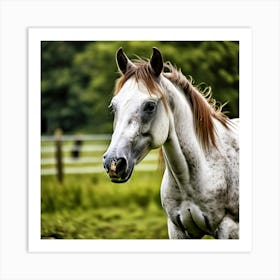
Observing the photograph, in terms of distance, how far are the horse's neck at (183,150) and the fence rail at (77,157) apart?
285 centimetres

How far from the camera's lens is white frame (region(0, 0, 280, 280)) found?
3230mm

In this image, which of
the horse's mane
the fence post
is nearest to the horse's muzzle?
the horse's mane

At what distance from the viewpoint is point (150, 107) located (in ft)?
8.72

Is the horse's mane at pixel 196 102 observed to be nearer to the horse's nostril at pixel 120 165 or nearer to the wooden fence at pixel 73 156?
the horse's nostril at pixel 120 165

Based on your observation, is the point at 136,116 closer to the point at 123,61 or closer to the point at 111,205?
the point at 123,61

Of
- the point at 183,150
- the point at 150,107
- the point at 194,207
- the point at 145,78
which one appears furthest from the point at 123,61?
the point at 194,207

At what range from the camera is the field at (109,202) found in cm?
484

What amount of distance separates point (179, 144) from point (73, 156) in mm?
3440

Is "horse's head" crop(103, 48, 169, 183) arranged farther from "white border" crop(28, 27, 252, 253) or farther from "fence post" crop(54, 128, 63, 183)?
"fence post" crop(54, 128, 63, 183)

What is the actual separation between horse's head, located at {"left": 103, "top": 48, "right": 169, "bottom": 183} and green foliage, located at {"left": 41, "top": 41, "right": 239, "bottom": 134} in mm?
868
